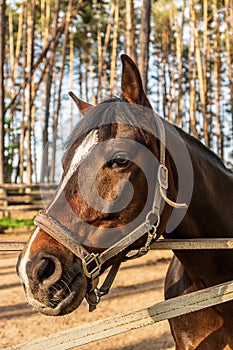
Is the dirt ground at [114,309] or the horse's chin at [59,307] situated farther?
the dirt ground at [114,309]

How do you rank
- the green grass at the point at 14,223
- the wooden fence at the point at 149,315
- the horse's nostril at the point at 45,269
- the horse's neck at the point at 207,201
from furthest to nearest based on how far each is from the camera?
the green grass at the point at 14,223, the horse's neck at the point at 207,201, the wooden fence at the point at 149,315, the horse's nostril at the point at 45,269

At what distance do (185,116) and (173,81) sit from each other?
5.36 metres

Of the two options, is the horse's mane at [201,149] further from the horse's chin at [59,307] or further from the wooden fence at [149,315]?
the horse's chin at [59,307]

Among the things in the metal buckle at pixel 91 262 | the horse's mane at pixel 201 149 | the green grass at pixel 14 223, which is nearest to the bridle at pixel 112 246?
the metal buckle at pixel 91 262

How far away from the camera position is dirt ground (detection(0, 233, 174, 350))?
5.51m

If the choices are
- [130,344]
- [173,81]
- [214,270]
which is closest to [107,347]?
[130,344]

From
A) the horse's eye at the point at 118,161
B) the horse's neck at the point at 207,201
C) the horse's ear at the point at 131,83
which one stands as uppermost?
the horse's ear at the point at 131,83

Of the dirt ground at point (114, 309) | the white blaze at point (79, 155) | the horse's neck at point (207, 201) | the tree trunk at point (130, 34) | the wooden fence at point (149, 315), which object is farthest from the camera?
the tree trunk at point (130, 34)

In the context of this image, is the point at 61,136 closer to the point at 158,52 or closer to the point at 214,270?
the point at 214,270

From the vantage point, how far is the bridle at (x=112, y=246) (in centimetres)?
188

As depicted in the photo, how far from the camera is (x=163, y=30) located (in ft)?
110

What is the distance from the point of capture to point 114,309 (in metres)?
6.78

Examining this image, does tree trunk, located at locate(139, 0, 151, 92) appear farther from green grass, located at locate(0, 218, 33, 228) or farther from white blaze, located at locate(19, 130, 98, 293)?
white blaze, located at locate(19, 130, 98, 293)

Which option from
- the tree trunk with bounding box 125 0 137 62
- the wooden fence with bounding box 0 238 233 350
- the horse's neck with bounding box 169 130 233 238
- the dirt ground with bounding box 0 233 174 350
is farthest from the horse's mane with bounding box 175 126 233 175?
the tree trunk with bounding box 125 0 137 62
